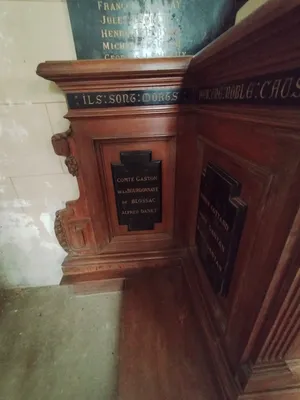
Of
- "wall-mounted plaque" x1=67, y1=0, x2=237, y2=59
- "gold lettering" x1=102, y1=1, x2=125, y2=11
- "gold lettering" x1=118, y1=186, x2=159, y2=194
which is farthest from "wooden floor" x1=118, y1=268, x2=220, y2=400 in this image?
"gold lettering" x1=102, y1=1, x2=125, y2=11

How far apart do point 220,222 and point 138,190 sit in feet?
1.38

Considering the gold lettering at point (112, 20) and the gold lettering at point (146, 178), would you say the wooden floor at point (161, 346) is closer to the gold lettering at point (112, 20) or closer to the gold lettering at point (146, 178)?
the gold lettering at point (146, 178)

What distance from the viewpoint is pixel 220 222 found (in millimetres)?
625

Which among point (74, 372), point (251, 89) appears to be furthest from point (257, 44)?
point (74, 372)

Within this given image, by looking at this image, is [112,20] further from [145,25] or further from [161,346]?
[161,346]

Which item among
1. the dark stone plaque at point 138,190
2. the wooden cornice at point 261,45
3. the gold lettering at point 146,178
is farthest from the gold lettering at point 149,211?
the wooden cornice at point 261,45

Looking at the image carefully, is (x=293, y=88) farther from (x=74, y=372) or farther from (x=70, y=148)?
(x=74, y=372)

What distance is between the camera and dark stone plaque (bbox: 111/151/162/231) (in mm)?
863

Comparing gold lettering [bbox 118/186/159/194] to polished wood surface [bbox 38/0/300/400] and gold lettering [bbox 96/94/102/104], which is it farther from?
gold lettering [bbox 96/94/102/104]

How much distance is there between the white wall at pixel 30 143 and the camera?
708mm

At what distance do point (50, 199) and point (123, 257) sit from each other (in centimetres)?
47

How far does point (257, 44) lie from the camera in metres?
0.36

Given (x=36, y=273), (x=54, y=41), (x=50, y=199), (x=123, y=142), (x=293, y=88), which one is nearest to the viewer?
(x=293, y=88)

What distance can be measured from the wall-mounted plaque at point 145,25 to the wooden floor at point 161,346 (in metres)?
1.01
